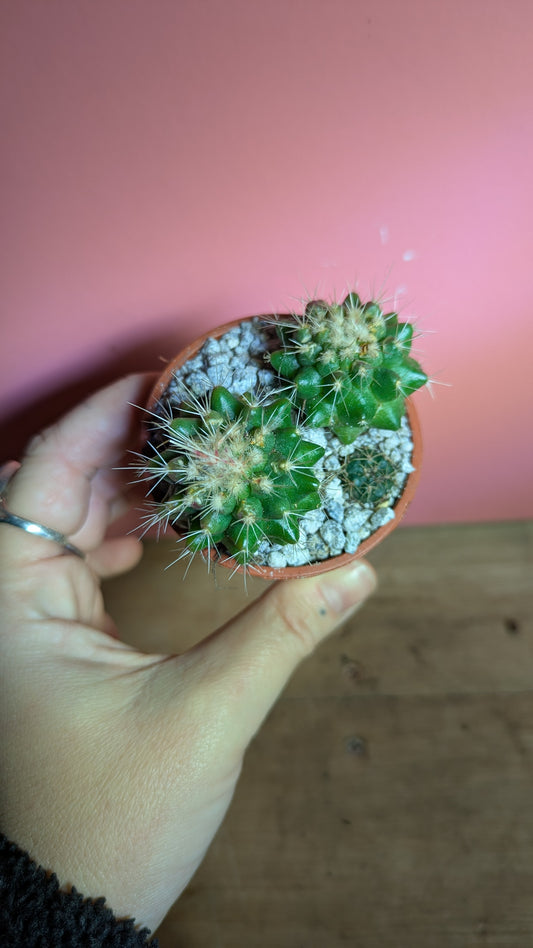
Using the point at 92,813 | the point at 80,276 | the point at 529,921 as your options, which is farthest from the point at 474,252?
the point at 529,921

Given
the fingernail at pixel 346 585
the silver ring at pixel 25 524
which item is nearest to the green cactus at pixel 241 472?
the fingernail at pixel 346 585

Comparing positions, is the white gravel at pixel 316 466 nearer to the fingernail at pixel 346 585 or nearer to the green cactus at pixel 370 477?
the green cactus at pixel 370 477

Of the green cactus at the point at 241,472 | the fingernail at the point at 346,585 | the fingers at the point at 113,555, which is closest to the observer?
the green cactus at the point at 241,472

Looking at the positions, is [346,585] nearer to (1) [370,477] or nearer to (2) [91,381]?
(1) [370,477]

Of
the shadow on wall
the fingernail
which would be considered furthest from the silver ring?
the fingernail

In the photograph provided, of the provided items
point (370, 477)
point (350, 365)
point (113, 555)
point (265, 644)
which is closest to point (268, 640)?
point (265, 644)

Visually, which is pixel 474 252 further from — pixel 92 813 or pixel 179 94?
pixel 92 813

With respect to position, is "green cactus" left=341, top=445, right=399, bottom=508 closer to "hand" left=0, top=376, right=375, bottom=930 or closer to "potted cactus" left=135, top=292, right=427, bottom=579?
"potted cactus" left=135, top=292, right=427, bottom=579
